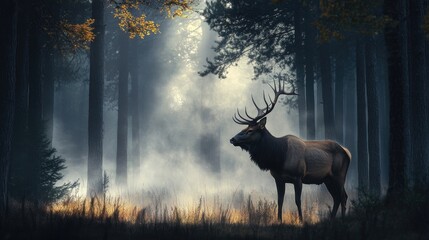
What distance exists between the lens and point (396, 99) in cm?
1098

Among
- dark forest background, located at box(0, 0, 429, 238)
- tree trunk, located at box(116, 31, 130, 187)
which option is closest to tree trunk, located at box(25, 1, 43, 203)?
dark forest background, located at box(0, 0, 429, 238)

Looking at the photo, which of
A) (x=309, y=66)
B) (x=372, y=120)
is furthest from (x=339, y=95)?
(x=372, y=120)

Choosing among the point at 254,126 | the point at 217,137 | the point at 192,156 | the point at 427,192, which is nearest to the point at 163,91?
the point at 192,156

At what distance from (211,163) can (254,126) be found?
22062 millimetres

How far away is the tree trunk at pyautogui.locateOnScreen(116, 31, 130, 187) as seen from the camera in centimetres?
2691

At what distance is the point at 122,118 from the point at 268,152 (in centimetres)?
1717

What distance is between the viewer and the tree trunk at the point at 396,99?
10.8m

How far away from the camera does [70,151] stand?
167ft

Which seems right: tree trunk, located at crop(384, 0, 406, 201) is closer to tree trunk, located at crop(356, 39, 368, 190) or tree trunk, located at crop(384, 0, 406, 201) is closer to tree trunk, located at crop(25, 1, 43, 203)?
tree trunk, located at crop(356, 39, 368, 190)

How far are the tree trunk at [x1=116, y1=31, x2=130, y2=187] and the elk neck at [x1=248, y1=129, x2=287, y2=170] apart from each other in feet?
48.4

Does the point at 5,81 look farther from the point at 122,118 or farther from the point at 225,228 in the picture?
the point at 122,118

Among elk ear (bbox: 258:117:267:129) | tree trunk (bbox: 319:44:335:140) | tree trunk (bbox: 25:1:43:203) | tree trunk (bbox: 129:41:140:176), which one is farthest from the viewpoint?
tree trunk (bbox: 129:41:140:176)

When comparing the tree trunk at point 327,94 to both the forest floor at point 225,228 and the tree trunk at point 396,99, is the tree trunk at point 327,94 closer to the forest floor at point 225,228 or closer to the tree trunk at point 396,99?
the tree trunk at point 396,99

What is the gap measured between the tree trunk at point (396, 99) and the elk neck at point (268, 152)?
2.47m
